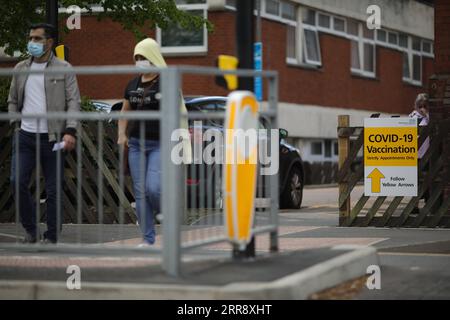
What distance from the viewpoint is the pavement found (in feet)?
23.0

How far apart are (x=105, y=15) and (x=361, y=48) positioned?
17.0 m

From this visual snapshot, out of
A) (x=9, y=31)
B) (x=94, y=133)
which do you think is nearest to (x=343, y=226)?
(x=94, y=133)

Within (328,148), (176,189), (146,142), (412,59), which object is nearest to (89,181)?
(146,142)

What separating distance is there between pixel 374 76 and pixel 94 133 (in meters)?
27.4

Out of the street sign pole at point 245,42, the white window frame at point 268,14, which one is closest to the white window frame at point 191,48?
the white window frame at point 268,14

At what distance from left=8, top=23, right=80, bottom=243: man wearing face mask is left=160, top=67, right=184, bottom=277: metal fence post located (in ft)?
5.56

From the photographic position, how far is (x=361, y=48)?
36.3 metres

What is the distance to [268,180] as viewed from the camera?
28.3 feet

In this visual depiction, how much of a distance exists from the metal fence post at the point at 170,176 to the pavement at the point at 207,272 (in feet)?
0.59

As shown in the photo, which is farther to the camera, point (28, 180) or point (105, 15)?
point (105, 15)

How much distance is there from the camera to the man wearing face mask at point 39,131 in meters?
9.23

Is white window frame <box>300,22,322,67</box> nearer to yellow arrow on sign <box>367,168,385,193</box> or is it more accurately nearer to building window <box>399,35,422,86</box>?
building window <box>399,35,422,86</box>

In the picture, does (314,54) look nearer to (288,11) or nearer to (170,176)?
(288,11)
